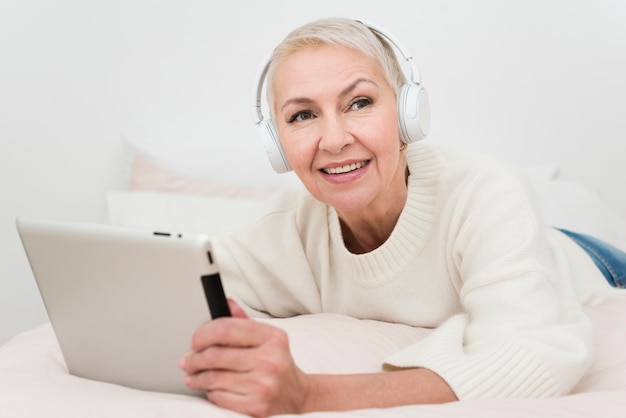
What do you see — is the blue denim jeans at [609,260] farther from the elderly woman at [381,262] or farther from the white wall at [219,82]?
the white wall at [219,82]

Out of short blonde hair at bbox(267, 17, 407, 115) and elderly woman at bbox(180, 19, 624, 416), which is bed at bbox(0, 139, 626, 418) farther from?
short blonde hair at bbox(267, 17, 407, 115)

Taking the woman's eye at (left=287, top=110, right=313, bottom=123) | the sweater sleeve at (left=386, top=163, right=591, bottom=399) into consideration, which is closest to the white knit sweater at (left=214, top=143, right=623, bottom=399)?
the sweater sleeve at (left=386, top=163, right=591, bottom=399)

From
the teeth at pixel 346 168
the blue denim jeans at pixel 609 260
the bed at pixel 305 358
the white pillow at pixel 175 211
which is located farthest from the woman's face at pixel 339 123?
the white pillow at pixel 175 211

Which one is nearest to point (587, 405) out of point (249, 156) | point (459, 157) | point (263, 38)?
point (459, 157)

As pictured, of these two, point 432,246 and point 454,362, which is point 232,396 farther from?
point 432,246

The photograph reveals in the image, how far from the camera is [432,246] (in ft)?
4.79

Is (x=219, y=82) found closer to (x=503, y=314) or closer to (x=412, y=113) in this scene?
(x=412, y=113)

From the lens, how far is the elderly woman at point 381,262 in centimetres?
102

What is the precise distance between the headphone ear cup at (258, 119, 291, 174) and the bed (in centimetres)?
28

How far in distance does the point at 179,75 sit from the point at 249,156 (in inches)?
14.5

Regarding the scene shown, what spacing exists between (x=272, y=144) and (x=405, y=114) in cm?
24

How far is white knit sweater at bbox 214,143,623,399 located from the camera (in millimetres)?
1150

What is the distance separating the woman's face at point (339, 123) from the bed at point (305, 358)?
0.78ft

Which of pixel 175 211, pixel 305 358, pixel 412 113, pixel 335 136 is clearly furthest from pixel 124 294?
pixel 175 211
